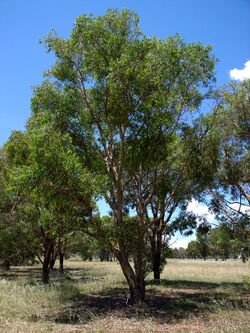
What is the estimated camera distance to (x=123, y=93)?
43.5 ft

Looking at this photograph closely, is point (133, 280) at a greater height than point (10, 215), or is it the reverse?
point (10, 215)

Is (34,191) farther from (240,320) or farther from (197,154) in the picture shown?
(240,320)

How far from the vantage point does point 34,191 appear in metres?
13.2

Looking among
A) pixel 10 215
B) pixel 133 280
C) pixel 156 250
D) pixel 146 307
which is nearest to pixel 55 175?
pixel 133 280

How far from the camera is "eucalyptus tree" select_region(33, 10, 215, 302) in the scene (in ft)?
44.1

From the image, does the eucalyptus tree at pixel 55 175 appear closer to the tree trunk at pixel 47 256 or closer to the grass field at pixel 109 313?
the grass field at pixel 109 313

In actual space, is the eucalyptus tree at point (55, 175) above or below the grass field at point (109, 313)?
above

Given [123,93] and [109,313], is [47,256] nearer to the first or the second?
[109,313]

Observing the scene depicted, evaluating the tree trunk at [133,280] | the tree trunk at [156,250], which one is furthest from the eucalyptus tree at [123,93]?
the tree trunk at [156,250]

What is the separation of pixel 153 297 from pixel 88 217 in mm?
5334

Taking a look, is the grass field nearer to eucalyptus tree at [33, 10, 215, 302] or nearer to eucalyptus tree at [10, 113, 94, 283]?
eucalyptus tree at [33, 10, 215, 302]

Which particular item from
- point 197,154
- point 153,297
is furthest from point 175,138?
point 153,297

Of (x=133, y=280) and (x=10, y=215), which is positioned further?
(x=10, y=215)

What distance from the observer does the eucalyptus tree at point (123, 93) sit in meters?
13.4
